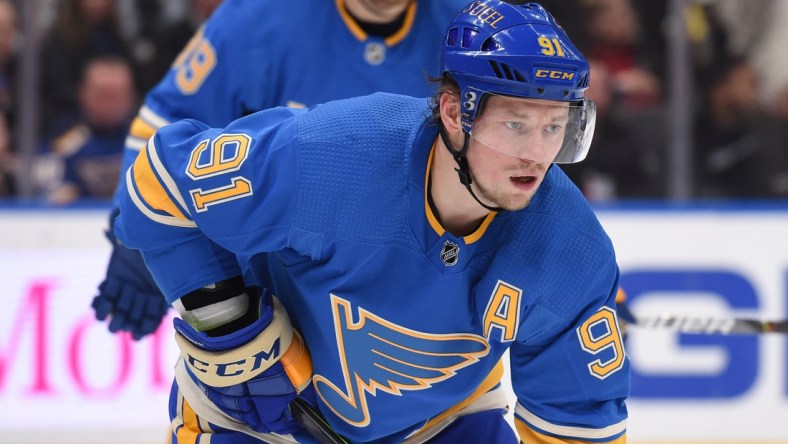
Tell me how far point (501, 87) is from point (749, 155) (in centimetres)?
311

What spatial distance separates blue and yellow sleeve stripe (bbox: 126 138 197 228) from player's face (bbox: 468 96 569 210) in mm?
513

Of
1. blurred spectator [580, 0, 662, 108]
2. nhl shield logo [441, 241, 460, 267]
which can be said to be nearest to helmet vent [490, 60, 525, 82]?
nhl shield logo [441, 241, 460, 267]

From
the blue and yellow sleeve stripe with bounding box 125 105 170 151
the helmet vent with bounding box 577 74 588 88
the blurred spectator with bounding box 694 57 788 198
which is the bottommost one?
the blurred spectator with bounding box 694 57 788 198

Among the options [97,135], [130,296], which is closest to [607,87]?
[97,135]

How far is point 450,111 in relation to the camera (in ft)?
6.61

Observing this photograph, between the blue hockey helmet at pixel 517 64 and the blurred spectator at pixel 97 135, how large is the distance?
105 inches

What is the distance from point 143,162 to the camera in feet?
6.95

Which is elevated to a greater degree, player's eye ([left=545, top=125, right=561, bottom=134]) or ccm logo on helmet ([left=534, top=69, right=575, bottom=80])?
ccm logo on helmet ([left=534, top=69, right=575, bottom=80])

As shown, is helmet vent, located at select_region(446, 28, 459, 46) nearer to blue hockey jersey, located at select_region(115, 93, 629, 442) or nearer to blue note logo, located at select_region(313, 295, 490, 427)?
blue hockey jersey, located at select_region(115, 93, 629, 442)

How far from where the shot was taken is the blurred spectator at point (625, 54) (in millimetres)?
4703

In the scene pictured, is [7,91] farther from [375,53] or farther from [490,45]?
[490,45]

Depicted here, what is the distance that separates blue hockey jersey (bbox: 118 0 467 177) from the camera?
9.12 feet

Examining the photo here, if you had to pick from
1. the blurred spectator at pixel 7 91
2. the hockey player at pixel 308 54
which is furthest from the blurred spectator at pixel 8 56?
the hockey player at pixel 308 54

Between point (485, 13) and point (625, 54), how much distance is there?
2908mm
